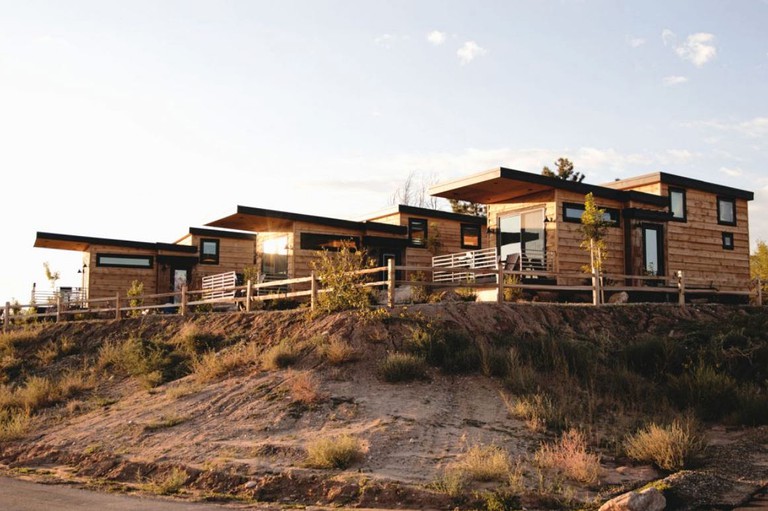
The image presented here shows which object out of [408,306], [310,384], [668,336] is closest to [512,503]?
[310,384]

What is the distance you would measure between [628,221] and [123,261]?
24.8 m

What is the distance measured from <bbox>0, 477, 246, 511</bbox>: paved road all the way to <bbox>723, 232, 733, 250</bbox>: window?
25.4 metres

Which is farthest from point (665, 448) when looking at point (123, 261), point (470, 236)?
point (123, 261)

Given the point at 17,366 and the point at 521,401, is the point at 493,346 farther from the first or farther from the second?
the point at 17,366

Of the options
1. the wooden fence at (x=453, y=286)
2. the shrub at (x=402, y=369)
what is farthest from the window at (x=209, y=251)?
the shrub at (x=402, y=369)

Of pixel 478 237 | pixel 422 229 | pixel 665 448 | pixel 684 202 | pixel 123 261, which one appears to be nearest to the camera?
pixel 665 448

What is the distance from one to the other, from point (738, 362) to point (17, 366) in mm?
20438

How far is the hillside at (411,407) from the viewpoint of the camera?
11227 mm

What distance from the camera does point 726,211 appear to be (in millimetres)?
30328

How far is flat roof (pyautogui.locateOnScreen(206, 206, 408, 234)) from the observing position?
30.0 metres

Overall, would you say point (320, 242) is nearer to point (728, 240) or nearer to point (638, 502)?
point (728, 240)

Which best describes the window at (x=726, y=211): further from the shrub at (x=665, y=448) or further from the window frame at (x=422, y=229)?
the shrub at (x=665, y=448)

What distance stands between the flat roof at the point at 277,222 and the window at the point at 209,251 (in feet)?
21.1

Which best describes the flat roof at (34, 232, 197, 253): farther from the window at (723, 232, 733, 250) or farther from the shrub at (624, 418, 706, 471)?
the shrub at (624, 418, 706, 471)
